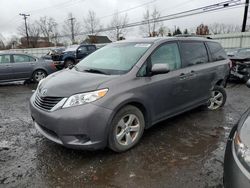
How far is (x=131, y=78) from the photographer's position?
351cm

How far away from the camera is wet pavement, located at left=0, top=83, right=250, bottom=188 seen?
9.43 feet

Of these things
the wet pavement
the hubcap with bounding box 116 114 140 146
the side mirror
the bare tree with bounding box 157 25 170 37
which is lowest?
the wet pavement

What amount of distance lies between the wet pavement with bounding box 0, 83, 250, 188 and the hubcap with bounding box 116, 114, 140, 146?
19 centimetres

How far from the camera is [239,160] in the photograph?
6.08ft

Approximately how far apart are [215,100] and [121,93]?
3250mm

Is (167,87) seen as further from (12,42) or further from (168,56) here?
(12,42)

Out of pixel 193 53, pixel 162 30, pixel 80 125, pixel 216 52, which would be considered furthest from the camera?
pixel 162 30

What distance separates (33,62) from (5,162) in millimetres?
7693

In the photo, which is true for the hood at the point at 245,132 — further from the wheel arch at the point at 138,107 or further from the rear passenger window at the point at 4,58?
the rear passenger window at the point at 4,58

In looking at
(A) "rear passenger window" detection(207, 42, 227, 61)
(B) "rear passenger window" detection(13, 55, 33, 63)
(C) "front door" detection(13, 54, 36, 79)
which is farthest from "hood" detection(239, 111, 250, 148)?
(B) "rear passenger window" detection(13, 55, 33, 63)

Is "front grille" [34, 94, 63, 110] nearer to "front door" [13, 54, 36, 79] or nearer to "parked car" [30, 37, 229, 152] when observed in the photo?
"parked car" [30, 37, 229, 152]

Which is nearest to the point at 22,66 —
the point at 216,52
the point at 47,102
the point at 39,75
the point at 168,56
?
the point at 39,75

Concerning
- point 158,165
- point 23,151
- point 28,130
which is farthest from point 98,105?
point 28,130

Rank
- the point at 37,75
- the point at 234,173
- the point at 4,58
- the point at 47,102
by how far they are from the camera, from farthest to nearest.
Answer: the point at 37,75 < the point at 4,58 < the point at 47,102 < the point at 234,173
